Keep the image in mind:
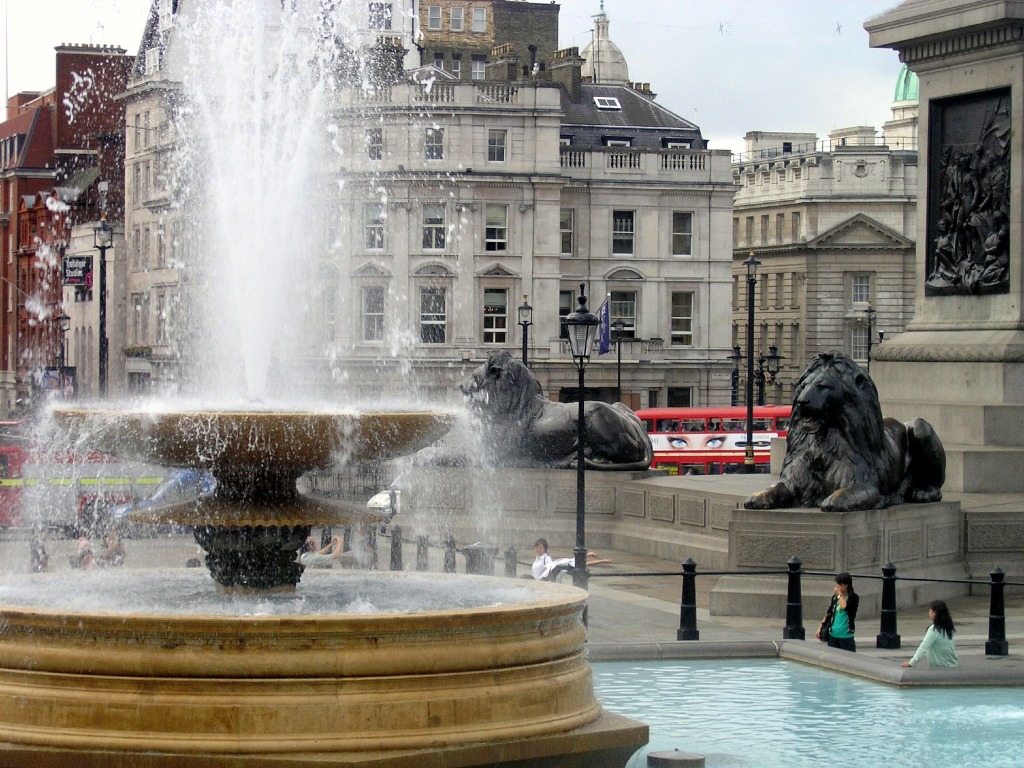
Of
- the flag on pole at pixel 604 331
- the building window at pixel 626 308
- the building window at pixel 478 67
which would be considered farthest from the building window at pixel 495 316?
the building window at pixel 478 67

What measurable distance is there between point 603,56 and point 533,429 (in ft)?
210

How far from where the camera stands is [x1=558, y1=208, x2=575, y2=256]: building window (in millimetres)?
70438

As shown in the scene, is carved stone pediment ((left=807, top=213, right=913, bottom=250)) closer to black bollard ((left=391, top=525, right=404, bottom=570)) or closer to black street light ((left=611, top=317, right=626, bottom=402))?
black street light ((left=611, top=317, right=626, bottom=402))

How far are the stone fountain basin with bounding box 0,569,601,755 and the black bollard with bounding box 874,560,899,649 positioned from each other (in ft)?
23.9

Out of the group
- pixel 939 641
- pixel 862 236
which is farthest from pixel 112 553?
pixel 862 236

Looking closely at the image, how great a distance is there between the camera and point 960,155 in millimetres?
24625

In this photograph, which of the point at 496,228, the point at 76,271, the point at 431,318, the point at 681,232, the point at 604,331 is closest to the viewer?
the point at 604,331

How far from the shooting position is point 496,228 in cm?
6875

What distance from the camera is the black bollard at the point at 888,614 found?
16703mm

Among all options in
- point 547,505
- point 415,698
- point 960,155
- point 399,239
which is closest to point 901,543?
point 960,155

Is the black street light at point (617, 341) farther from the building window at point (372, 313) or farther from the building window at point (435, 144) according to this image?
the building window at point (435, 144)

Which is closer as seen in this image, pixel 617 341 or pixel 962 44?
pixel 962 44

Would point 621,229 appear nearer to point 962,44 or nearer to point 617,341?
point 617,341

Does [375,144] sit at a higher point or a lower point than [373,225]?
higher
